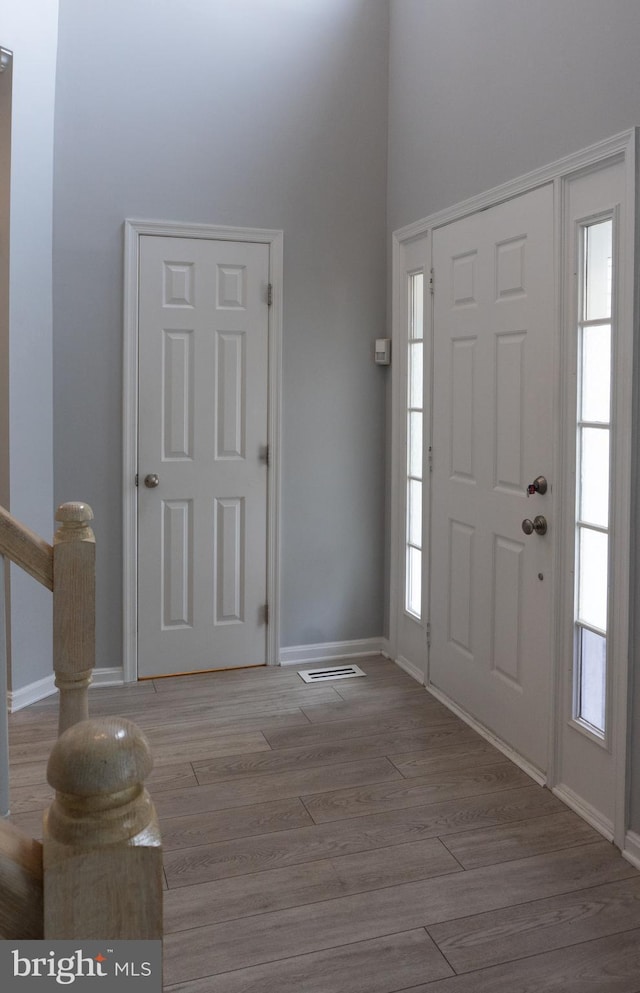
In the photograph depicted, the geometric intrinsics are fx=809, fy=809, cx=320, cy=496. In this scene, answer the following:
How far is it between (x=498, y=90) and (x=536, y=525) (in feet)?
5.58

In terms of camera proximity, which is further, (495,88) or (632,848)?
(495,88)

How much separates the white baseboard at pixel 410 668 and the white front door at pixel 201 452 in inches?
31.0

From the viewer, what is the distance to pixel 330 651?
4.38 meters

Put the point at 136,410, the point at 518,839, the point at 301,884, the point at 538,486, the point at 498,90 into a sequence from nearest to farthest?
the point at 301,884 → the point at 518,839 → the point at 538,486 → the point at 498,90 → the point at 136,410

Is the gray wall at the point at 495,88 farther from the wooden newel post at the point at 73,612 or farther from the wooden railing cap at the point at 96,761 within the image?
the wooden railing cap at the point at 96,761

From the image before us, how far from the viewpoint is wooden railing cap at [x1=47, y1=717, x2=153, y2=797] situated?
63cm

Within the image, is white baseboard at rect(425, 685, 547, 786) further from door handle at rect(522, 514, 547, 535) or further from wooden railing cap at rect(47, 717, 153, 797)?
wooden railing cap at rect(47, 717, 153, 797)

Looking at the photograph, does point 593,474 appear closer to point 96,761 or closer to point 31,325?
point 96,761

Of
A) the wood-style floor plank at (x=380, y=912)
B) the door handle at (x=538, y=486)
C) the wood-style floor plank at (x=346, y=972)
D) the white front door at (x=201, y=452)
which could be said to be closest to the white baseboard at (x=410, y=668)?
the white front door at (x=201, y=452)

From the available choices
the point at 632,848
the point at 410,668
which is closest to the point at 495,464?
the point at 410,668

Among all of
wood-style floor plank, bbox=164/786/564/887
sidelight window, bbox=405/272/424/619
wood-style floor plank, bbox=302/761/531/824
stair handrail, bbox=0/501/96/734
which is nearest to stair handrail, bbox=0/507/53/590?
stair handrail, bbox=0/501/96/734

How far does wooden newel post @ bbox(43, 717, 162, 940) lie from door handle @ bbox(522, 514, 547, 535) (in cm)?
245

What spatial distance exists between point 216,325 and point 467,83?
61.6 inches

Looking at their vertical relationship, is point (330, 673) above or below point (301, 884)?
above
